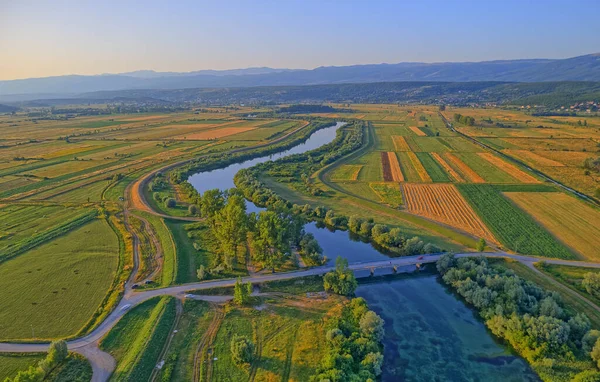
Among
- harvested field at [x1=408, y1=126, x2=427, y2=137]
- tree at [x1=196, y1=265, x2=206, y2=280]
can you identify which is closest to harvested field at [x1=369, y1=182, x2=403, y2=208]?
tree at [x1=196, y1=265, x2=206, y2=280]

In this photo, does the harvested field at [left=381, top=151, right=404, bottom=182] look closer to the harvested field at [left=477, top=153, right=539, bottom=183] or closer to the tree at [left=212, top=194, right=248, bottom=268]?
the harvested field at [left=477, top=153, right=539, bottom=183]

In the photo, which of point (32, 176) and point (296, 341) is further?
point (32, 176)

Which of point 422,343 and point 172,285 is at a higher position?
point 172,285

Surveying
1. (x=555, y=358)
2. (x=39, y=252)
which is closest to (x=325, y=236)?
(x=555, y=358)

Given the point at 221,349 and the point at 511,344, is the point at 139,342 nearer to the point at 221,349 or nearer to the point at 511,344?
the point at 221,349

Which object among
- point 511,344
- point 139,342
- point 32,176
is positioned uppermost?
point 32,176

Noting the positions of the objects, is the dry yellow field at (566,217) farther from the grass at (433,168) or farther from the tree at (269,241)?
the tree at (269,241)
